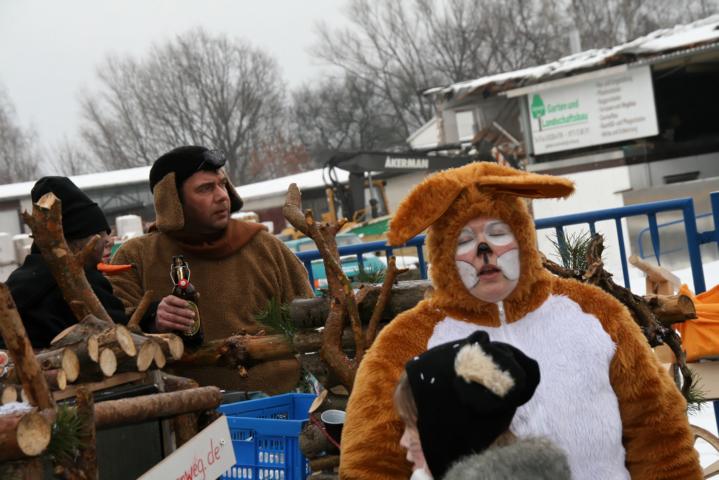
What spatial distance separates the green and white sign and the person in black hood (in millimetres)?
18284

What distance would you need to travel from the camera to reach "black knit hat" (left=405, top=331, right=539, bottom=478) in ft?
7.55

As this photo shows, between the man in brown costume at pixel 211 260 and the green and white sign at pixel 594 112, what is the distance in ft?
57.4

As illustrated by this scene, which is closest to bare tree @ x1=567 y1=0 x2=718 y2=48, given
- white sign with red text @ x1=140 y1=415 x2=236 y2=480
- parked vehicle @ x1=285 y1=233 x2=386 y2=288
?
parked vehicle @ x1=285 y1=233 x2=386 y2=288

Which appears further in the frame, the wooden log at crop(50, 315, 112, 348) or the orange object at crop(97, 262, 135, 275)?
the orange object at crop(97, 262, 135, 275)

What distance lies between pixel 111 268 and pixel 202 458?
1.66 meters

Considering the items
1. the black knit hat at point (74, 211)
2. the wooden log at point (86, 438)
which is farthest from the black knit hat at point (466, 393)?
the black knit hat at point (74, 211)

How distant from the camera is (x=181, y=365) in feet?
15.0

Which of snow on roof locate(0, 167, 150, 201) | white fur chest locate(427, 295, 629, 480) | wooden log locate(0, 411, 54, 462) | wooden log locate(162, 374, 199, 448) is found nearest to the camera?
wooden log locate(0, 411, 54, 462)

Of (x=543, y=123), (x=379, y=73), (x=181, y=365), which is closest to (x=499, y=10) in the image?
(x=379, y=73)

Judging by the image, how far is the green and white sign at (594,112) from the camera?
21.3m

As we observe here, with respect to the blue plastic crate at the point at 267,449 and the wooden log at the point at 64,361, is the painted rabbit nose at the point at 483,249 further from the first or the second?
the wooden log at the point at 64,361

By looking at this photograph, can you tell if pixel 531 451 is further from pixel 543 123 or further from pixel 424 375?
pixel 543 123

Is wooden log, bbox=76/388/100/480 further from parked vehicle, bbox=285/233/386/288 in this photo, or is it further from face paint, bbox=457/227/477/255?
parked vehicle, bbox=285/233/386/288

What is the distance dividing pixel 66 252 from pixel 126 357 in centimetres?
61
